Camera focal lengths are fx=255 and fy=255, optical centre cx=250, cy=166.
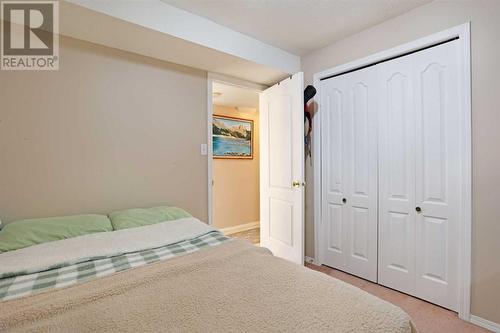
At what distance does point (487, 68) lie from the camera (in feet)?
5.55

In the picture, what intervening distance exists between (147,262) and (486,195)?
2.16 metres

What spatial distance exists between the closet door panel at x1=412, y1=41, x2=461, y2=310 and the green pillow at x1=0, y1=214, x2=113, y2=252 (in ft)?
7.74

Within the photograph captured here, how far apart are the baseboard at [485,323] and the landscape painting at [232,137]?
327 cm

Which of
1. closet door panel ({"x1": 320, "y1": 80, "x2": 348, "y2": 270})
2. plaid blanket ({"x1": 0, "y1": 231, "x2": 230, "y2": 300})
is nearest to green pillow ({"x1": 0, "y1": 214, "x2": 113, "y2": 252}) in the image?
plaid blanket ({"x1": 0, "y1": 231, "x2": 230, "y2": 300})

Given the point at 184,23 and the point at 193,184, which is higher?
the point at 184,23

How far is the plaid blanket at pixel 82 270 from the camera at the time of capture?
1004 millimetres

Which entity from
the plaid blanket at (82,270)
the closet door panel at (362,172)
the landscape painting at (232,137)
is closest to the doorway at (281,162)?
the closet door panel at (362,172)

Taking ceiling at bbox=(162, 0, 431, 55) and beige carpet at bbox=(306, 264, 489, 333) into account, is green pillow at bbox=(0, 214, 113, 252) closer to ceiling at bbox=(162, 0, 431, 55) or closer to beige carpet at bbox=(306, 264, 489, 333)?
ceiling at bbox=(162, 0, 431, 55)

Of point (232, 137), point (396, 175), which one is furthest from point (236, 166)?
point (396, 175)

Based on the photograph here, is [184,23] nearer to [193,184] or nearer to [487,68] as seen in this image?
[193,184]

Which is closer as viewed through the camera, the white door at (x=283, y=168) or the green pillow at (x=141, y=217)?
the green pillow at (x=141, y=217)

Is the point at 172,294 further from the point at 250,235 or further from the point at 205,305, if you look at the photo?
the point at 250,235

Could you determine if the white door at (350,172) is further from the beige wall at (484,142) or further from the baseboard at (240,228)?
the baseboard at (240,228)

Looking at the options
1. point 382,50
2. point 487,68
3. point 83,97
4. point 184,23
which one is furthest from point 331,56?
point 83,97
